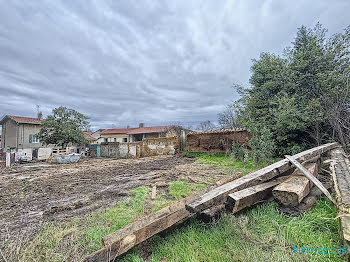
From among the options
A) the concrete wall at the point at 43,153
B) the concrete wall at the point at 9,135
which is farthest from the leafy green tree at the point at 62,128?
the concrete wall at the point at 9,135

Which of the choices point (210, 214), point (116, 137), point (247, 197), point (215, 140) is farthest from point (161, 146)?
point (116, 137)

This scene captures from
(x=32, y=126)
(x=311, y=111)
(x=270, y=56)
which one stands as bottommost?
(x=311, y=111)

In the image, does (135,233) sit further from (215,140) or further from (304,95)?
(215,140)

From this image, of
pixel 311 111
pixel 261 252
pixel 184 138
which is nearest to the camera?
pixel 261 252

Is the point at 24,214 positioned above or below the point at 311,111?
below

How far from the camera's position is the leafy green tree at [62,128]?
15555 millimetres

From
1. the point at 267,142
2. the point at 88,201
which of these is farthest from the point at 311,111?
the point at 88,201

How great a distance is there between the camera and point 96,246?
73.8 inches

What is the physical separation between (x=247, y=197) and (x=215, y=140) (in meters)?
9.82

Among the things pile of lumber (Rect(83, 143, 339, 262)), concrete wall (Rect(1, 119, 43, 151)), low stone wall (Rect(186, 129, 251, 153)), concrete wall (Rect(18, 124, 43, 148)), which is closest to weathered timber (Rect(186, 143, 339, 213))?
pile of lumber (Rect(83, 143, 339, 262))

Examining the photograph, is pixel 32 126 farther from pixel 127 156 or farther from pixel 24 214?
pixel 24 214

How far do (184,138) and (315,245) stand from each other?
12.7m

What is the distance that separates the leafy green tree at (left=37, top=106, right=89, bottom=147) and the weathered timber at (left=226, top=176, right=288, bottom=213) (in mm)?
17816

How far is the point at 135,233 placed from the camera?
5.50ft
